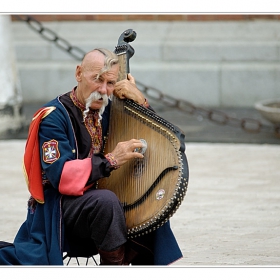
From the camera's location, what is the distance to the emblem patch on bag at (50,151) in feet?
→ 11.2

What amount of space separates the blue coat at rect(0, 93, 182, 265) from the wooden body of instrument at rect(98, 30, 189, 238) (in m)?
0.19

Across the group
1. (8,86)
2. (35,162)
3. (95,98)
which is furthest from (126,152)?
(8,86)

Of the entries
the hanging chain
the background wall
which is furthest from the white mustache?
the background wall

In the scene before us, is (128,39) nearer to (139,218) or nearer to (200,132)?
(139,218)

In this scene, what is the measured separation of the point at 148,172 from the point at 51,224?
478 millimetres

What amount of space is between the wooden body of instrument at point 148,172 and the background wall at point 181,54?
6.43m

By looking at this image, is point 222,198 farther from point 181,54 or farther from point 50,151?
point 181,54

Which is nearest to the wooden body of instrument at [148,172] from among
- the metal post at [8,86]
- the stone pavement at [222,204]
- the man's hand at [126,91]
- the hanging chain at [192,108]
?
the man's hand at [126,91]

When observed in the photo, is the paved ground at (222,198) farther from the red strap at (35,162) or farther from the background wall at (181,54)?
the background wall at (181,54)

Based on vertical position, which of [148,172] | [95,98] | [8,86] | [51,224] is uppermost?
[95,98]

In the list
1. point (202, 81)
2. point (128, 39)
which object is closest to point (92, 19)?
point (202, 81)

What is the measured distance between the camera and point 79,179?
3.40 m

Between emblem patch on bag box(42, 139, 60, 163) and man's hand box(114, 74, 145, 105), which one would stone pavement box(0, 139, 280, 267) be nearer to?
man's hand box(114, 74, 145, 105)

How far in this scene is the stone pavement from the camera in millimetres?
4555
